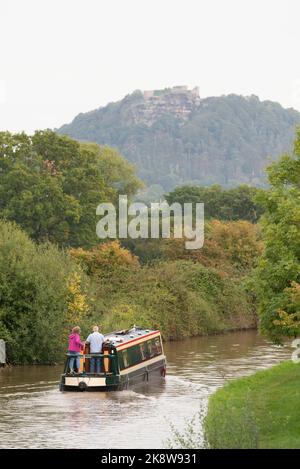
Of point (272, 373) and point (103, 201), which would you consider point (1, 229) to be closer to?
point (272, 373)

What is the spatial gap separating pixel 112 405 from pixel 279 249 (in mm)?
7622

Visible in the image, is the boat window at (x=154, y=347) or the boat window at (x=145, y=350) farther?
the boat window at (x=154, y=347)

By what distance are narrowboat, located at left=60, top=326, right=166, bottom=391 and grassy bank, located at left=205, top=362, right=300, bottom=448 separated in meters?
3.95

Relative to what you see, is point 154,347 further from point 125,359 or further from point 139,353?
point 125,359

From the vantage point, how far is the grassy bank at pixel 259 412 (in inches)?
831

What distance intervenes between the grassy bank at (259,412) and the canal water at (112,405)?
4.80ft

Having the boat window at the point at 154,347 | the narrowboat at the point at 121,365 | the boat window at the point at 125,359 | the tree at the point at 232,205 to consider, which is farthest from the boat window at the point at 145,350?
the tree at the point at 232,205

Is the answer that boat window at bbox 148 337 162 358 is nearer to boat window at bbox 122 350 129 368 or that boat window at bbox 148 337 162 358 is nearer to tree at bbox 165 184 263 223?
boat window at bbox 122 350 129 368

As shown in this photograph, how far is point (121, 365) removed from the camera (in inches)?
1414

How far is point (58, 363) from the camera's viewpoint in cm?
4475

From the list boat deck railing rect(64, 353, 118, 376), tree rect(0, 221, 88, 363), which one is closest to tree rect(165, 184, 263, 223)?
tree rect(0, 221, 88, 363)

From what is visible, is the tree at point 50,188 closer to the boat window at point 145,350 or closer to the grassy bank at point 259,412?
the boat window at point 145,350

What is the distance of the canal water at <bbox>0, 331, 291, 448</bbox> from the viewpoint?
2645 centimetres

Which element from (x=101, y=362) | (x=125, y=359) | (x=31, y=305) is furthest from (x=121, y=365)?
(x=31, y=305)
